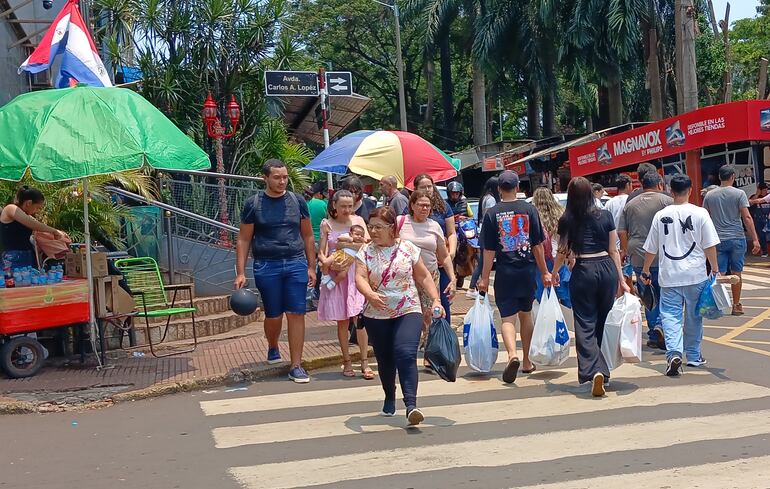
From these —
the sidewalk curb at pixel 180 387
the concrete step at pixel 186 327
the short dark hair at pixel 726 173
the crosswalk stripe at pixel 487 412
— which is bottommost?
the crosswalk stripe at pixel 487 412

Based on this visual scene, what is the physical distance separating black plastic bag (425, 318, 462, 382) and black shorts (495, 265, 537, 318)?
1253 millimetres

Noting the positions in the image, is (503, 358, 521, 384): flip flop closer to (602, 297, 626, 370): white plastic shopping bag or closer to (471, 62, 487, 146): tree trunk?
(602, 297, 626, 370): white plastic shopping bag

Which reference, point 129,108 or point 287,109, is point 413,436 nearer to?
Result: point 129,108

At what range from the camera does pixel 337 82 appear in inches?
533

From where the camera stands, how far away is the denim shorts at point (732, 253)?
36.2 feet

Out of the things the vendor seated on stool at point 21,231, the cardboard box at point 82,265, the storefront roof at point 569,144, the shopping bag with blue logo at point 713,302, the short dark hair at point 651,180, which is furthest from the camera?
the storefront roof at point 569,144

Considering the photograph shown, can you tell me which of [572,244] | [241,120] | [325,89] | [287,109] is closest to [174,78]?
[241,120]

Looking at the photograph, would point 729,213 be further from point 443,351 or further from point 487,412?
point 443,351

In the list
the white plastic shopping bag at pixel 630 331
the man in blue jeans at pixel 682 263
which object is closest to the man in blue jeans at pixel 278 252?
the white plastic shopping bag at pixel 630 331

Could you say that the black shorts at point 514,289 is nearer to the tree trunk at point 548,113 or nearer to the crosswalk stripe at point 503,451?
the crosswalk stripe at point 503,451

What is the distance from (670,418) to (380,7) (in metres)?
40.3

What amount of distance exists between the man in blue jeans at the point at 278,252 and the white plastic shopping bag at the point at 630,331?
2.68 meters

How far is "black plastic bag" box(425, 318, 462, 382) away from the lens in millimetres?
6441

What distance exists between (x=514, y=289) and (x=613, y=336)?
36.4 inches
